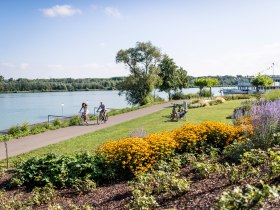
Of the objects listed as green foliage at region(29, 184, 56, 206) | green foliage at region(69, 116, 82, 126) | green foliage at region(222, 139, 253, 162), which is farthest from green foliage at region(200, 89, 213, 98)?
green foliage at region(29, 184, 56, 206)

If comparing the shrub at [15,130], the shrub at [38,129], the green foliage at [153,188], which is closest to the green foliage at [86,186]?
the green foliage at [153,188]

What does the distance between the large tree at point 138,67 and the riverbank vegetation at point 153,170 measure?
156ft

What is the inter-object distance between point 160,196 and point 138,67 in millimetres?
52991

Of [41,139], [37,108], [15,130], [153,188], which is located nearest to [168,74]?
[37,108]

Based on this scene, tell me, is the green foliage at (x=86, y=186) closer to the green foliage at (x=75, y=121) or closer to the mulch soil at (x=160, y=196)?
the mulch soil at (x=160, y=196)

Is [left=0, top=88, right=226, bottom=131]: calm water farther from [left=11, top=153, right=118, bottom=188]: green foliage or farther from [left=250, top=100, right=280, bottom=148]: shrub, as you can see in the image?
[left=250, top=100, right=280, bottom=148]: shrub

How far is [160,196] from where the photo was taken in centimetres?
607

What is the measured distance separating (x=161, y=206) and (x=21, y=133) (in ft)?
49.3

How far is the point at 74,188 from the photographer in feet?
25.5

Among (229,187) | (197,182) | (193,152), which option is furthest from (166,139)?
(229,187)

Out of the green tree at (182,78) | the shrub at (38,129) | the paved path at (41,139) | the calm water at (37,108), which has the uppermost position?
the green tree at (182,78)

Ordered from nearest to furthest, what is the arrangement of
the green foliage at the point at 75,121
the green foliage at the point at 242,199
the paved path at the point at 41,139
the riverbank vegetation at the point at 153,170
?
the green foliage at the point at 242,199, the riverbank vegetation at the point at 153,170, the paved path at the point at 41,139, the green foliage at the point at 75,121

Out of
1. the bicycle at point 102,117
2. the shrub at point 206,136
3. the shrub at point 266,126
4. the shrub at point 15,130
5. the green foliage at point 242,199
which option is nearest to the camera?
the green foliage at point 242,199

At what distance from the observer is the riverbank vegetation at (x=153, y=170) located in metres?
6.10
